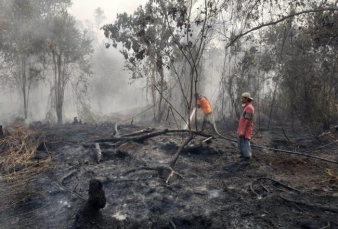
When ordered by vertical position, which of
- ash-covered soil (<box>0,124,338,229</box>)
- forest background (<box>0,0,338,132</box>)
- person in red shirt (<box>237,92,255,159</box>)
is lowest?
ash-covered soil (<box>0,124,338,229</box>)

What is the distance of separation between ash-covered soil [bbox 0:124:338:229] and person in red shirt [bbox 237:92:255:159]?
0.37 meters

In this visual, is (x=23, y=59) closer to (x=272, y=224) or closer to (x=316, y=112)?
(x=316, y=112)

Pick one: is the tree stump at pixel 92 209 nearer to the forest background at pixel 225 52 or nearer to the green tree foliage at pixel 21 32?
the forest background at pixel 225 52

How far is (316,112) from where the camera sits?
10938 mm

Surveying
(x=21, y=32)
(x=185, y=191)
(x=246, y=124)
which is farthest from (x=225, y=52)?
(x=21, y=32)

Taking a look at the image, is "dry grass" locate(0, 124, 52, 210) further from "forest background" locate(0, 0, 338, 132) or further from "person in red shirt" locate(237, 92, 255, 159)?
"person in red shirt" locate(237, 92, 255, 159)

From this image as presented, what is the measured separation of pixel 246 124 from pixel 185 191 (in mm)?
2425

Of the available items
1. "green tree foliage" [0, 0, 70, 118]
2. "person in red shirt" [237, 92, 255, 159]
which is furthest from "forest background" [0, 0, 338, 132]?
"person in red shirt" [237, 92, 255, 159]

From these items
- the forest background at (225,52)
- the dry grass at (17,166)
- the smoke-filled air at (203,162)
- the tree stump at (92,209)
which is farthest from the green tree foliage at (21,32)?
the tree stump at (92,209)

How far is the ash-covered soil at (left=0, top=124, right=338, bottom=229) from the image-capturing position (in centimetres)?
423

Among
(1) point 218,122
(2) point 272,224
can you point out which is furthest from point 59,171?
(1) point 218,122

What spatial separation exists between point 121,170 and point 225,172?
2.47m

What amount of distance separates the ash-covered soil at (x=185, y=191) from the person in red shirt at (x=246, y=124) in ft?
1.22

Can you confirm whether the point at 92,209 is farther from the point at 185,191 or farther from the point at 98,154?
the point at 98,154
